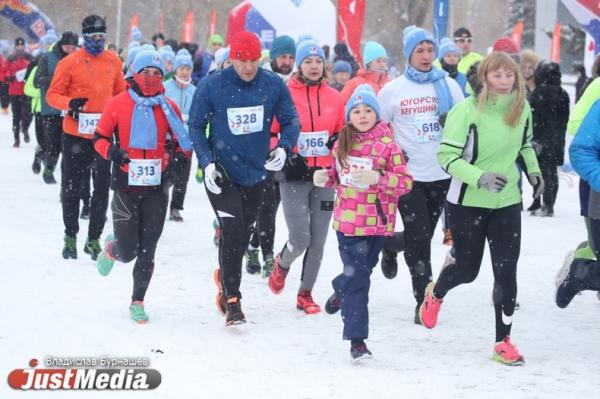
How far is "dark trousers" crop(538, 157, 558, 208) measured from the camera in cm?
1372

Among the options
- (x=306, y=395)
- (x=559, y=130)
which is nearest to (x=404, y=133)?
(x=306, y=395)

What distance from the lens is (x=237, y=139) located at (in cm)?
735

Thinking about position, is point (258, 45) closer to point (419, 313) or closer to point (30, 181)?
point (419, 313)

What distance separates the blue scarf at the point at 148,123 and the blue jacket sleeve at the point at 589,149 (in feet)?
8.86

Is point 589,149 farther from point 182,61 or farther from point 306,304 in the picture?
point 182,61

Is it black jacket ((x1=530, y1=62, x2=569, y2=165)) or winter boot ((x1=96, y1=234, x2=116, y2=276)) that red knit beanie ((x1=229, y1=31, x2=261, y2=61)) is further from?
black jacket ((x1=530, y1=62, x2=569, y2=165))

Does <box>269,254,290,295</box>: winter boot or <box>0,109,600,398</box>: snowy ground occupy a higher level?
<box>269,254,290,295</box>: winter boot

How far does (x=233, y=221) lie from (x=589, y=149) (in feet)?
7.80

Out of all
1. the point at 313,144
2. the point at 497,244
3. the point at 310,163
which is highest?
the point at 313,144

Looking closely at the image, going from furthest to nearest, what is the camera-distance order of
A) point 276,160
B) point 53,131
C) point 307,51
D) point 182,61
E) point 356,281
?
1. point 53,131
2. point 182,61
3. point 307,51
4. point 276,160
5. point 356,281

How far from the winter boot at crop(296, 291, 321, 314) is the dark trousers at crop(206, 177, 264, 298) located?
69cm

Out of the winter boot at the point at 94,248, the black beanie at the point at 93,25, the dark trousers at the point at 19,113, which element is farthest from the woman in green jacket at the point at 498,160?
the dark trousers at the point at 19,113

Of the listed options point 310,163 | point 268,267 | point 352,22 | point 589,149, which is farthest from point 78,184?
point 352,22

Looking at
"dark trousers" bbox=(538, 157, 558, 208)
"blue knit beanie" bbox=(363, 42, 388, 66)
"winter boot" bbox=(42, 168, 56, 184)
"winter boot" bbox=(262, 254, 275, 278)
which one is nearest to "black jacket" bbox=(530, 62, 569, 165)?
"dark trousers" bbox=(538, 157, 558, 208)
